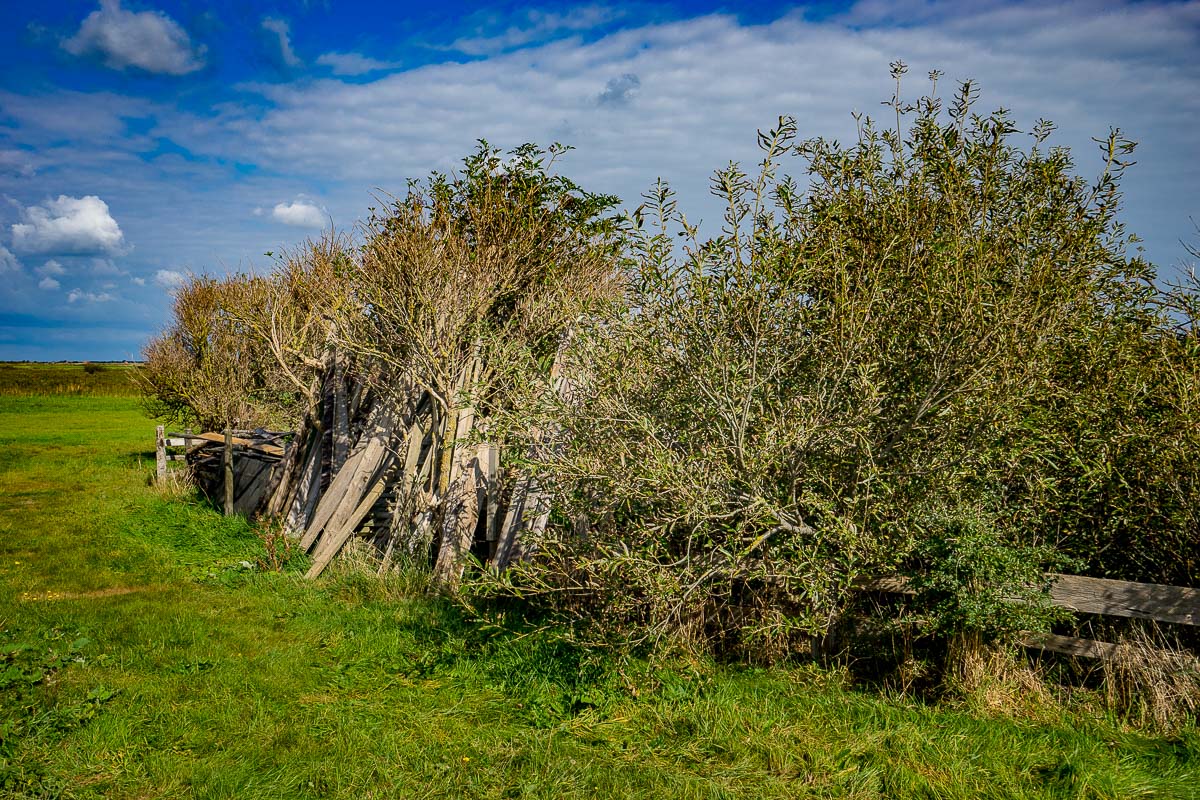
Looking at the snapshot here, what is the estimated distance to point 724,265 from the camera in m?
4.46

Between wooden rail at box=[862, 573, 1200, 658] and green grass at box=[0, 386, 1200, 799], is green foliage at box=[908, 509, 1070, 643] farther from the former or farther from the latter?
green grass at box=[0, 386, 1200, 799]

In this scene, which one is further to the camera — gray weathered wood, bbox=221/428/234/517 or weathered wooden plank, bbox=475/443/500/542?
gray weathered wood, bbox=221/428/234/517

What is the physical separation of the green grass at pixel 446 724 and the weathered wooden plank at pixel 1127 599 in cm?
70

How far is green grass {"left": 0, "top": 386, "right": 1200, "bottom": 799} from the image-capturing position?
4000mm

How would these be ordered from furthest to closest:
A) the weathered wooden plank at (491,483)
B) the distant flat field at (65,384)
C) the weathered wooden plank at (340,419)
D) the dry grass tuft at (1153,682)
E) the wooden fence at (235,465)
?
the distant flat field at (65,384), the wooden fence at (235,465), the weathered wooden plank at (340,419), the weathered wooden plank at (491,483), the dry grass tuft at (1153,682)

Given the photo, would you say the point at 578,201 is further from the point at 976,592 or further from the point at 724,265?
the point at 976,592

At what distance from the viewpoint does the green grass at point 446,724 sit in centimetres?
400

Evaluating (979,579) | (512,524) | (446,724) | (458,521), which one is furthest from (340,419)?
(979,579)

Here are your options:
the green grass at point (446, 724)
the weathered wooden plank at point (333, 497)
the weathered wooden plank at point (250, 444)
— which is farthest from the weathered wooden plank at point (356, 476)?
the weathered wooden plank at point (250, 444)

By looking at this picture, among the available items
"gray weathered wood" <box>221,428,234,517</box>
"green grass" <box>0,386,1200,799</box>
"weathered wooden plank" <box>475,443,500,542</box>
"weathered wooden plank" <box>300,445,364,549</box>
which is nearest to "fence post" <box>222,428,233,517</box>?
"gray weathered wood" <box>221,428,234,517</box>

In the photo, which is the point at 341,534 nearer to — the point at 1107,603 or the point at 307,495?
the point at 307,495

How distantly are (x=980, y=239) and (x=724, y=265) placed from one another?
1.65 meters

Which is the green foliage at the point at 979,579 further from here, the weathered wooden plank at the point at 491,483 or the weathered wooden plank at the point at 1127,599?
the weathered wooden plank at the point at 491,483

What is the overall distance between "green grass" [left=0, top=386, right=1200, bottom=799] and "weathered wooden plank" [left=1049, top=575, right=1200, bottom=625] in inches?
27.6
